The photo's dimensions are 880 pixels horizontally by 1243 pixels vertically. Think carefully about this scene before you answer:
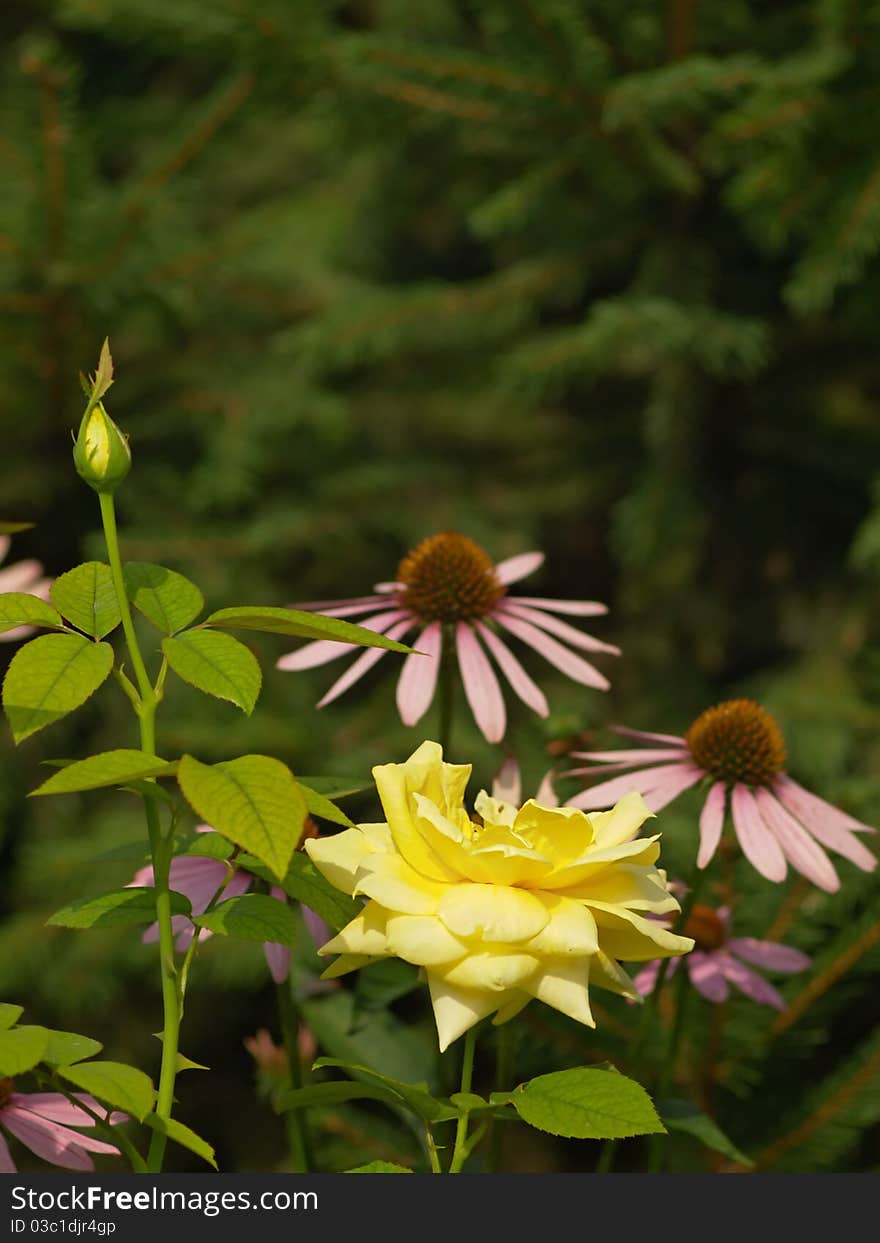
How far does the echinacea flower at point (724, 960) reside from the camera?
57cm

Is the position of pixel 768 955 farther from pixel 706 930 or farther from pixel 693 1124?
pixel 693 1124

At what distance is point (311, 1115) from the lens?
2.23 ft

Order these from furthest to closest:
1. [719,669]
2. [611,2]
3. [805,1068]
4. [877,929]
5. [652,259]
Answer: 1. [719,669]
2. [652,259]
3. [611,2]
4. [805,1068]
5. [877,929]

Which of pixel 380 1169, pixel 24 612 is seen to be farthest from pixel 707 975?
pixel 24 612

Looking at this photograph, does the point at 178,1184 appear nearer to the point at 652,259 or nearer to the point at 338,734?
the point at 338,734

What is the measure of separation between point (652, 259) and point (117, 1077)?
4.01 feet

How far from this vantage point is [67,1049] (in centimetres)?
35

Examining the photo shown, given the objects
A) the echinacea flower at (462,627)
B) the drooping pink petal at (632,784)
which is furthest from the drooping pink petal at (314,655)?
the drooping pink petal at (632,784)

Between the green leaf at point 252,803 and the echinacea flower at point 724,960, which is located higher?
the green leaf at point 252,803

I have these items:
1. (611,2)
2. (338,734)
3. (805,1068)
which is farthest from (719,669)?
(611,2)

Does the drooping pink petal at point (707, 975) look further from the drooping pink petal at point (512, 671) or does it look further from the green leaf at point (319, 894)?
the green leaf at point (319, 894)

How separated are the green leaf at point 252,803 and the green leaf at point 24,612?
0.21ft

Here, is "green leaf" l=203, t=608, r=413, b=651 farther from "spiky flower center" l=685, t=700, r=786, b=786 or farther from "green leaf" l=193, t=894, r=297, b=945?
"spiky flower center" l=685, t=700, r=786, b=786

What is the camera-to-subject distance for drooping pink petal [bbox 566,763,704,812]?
514 mm
